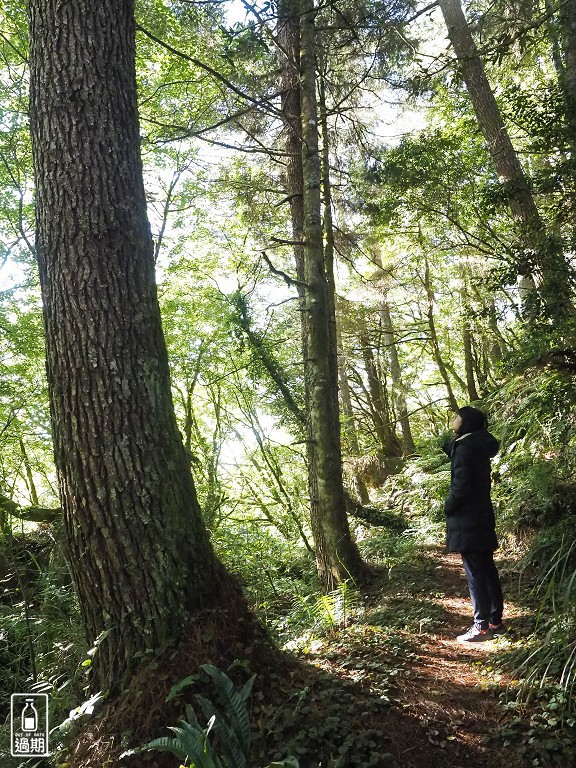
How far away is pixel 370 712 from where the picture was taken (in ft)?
10.0

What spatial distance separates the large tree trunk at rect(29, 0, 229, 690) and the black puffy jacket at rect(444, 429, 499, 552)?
7.59 ft

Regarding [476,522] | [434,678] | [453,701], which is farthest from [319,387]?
[453,701]

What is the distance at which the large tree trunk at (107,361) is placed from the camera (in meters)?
3.12

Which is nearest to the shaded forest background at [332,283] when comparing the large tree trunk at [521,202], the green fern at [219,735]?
the large tree trunk at [521,202]

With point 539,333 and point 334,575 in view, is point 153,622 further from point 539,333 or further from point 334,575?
point 539,333

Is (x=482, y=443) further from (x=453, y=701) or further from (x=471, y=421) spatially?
(x=453, y=701)

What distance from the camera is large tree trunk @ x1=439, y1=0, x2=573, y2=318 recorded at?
5402 mm

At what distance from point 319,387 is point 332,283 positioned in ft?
8.66

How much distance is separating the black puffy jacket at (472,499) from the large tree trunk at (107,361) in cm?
231

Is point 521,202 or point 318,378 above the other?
point 521,202

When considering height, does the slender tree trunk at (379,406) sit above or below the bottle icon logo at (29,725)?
above

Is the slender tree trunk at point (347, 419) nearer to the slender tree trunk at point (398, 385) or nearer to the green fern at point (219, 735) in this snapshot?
the slender tree trunk at point (398, 385)

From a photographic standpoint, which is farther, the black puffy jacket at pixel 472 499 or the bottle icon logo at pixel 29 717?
the black puffy jacket at pixel 472 499

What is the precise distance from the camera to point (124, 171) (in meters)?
3.53
